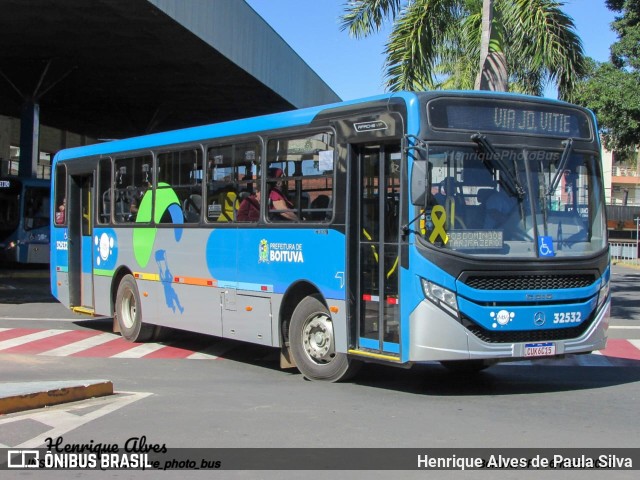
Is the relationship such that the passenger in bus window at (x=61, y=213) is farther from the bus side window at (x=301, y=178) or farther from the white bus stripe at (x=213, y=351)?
the bus side window at (x=301, y=178)

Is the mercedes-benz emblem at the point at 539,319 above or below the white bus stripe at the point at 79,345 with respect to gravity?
above

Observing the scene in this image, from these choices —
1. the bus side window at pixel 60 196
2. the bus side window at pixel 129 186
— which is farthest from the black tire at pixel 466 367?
the bus side window at pixel 60 196

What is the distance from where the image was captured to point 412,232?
8516 mm

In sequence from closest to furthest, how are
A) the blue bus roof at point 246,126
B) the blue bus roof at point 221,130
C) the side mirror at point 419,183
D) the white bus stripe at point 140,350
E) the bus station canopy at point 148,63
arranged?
the side mirror at point 419,183 → the blue bus roof at point 246,126 → the blue bus roof at point 221,130 → the white bus stripe at point 140,350 → the bus station canopy at point 148,63

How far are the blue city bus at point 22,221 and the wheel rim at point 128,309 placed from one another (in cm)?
1783

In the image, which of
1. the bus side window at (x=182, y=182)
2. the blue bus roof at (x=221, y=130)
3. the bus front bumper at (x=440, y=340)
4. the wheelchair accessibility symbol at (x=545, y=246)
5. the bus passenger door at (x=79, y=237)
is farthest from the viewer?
the bus passenger door at (x=79, y=237)

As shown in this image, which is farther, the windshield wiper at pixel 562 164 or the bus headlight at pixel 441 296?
the windshield wiper at pixel 562 164

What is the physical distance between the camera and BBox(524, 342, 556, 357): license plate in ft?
28.4

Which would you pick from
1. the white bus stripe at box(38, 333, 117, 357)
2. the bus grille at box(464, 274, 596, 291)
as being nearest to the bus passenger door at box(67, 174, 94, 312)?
the white bus stripe at box(38, 333, 117, 357)

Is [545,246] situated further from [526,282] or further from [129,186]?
[129,186]

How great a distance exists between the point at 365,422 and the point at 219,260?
4.38m

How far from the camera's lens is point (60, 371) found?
1080 centimetres

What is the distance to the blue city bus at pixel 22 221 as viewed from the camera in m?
30.1

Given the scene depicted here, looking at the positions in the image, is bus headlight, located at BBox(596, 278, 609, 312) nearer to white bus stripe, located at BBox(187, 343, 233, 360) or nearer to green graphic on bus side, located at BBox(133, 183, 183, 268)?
white bus stripe, located at BBox(187, 343, 233, 360)
